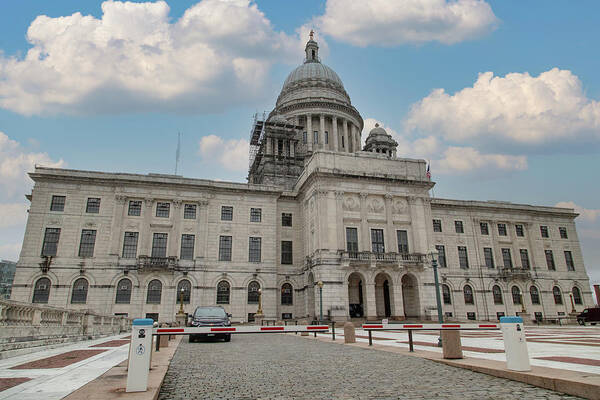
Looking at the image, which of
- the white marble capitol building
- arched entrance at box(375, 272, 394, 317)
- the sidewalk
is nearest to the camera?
the sidewalk

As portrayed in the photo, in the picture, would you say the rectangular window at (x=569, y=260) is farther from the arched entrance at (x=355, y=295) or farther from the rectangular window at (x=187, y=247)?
A: the rectangular window at (x=187, y=247)

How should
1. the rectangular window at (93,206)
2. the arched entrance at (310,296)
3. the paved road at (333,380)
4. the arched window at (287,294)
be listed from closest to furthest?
the paved road at (333,380)
the rectangular window at (93,206)
the arched entrance at (310,296)
the arched window at (287,294)

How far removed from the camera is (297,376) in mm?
8102

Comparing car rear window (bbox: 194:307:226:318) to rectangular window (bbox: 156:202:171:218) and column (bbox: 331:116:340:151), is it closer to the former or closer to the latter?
rectangular window (bbox: 156:202:171:218)

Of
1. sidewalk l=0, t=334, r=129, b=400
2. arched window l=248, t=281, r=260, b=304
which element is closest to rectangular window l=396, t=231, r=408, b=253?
arched window l=248, t=281, r=260, b=304

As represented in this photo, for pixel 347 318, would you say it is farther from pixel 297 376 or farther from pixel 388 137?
pixel 388 137

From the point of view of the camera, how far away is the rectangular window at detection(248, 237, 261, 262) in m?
41.0

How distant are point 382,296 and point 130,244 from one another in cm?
2618

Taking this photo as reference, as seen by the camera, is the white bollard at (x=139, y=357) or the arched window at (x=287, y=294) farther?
the arched window at (x=287, y=294)

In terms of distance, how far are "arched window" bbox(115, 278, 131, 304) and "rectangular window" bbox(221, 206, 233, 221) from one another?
1105 centimetres

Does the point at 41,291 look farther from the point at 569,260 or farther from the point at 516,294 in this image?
the point at 569,260

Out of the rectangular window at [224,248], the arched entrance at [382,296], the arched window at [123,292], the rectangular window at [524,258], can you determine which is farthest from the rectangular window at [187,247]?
the rectangular window at [524,258]

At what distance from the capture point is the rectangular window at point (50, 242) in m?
36.2

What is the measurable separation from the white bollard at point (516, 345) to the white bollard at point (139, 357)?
260 inches
